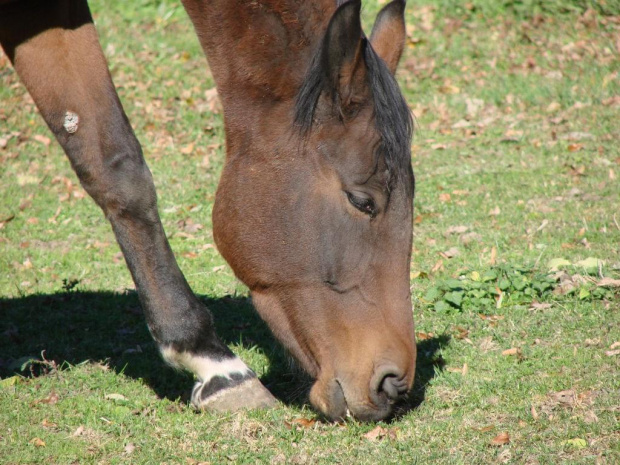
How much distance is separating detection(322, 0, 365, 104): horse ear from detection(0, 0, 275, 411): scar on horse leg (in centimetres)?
128

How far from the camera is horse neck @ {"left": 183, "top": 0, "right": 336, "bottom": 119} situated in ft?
10.9

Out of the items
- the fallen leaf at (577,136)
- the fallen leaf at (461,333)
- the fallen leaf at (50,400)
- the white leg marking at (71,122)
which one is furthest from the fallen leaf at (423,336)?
the fallen leaf at (577,136)

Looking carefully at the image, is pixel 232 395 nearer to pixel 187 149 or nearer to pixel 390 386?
pixel 390 386

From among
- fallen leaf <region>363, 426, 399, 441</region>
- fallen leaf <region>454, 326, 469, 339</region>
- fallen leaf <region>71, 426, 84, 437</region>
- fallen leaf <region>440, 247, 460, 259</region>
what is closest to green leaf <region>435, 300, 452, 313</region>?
fallen leaf <region>454, 326, 469, 339</region>

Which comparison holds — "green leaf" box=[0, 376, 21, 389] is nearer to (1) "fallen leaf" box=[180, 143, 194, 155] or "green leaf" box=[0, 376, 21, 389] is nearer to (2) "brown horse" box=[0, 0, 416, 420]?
(2) "brown horse" box=[0, 0, 416, 420]

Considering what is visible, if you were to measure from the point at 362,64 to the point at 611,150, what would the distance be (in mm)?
5647

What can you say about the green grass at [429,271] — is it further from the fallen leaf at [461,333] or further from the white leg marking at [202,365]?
the white leg marking at [202,365]

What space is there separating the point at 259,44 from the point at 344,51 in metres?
0.47

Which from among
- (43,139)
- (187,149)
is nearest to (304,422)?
(187,149)

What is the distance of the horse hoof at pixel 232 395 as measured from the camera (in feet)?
12.2

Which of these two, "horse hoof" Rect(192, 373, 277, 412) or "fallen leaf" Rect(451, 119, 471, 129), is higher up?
"horse hoof" Rect(192, 373, 277, 412)

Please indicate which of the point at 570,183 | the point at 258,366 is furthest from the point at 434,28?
the point at 258,366

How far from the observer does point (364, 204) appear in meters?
3.27

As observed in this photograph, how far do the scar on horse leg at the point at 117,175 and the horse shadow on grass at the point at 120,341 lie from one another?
0.35 metres
